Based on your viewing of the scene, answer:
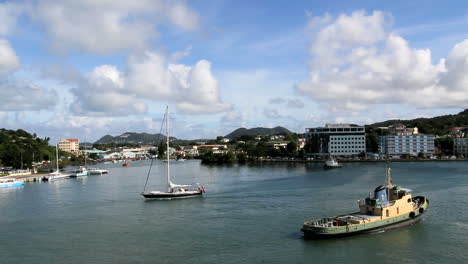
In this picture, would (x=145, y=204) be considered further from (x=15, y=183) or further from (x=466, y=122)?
(x=466, y=122)

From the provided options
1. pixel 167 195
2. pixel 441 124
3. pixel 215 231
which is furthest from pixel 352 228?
pixel 441 124

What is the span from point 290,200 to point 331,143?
4518 cm

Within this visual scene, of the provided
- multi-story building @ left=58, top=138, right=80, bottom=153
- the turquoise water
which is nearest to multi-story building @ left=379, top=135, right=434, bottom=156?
the turquoise water

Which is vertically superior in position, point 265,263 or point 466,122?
point 466,122

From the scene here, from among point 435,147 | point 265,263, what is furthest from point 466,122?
point 265,263

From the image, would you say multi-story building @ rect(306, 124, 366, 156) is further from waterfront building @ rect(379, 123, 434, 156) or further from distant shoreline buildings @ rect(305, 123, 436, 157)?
waterfront building @ rect(379, 123, 434, 156)

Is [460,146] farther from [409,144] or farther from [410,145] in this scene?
[409,144]

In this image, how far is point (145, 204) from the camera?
22.2 meters

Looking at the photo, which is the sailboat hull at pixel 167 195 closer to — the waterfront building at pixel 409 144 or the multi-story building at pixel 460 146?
the waterfront building at pixel 409 144

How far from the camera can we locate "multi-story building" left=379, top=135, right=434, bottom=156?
→ 64812mm

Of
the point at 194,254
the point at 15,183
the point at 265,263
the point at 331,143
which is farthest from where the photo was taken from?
the point at 331,143

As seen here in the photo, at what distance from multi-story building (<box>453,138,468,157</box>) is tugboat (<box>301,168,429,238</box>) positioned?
55438 mm

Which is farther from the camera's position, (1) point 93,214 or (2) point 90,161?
(2) point 90,161

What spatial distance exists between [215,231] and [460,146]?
2458 inches
